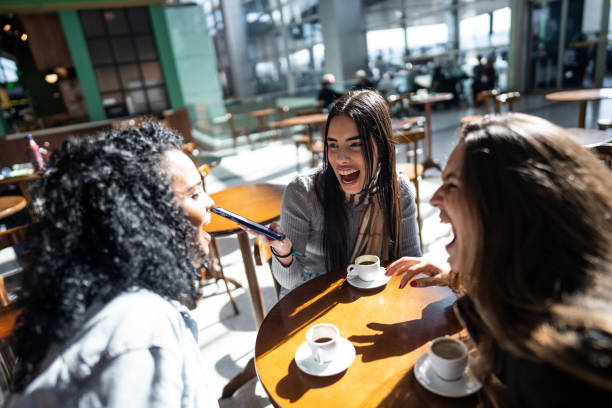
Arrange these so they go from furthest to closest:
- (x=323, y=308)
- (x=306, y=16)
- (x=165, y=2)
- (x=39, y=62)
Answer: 1. (x=306, y=16)
2. (x=165, y=2)
3. (x=39, y=62)
4. (x=323, y=308)

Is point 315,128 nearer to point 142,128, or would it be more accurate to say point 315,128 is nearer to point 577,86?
point 577,86

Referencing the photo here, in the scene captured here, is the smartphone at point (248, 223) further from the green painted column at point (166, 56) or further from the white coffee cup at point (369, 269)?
the green painted column at point (166, 56)

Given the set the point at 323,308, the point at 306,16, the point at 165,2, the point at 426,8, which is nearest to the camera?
the point at 323,308

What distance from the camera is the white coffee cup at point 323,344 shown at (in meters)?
0.83

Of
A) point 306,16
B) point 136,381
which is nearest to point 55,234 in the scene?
point 136,381

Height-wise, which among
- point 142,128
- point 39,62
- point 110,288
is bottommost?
point 110,288

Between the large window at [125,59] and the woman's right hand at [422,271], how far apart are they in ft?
24.7

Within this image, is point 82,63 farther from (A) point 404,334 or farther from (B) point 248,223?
(A) point 404,334

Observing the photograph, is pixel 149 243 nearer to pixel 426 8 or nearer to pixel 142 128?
pixel 142 128

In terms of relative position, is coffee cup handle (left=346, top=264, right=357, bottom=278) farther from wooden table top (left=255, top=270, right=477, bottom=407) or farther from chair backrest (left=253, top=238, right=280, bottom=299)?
chair backrest (left=253, top=238, right=280, bottom=299)

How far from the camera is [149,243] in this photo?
668 mm

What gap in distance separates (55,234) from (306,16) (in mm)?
14166

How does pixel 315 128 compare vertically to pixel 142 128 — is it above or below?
below

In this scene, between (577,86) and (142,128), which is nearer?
(142,128)
